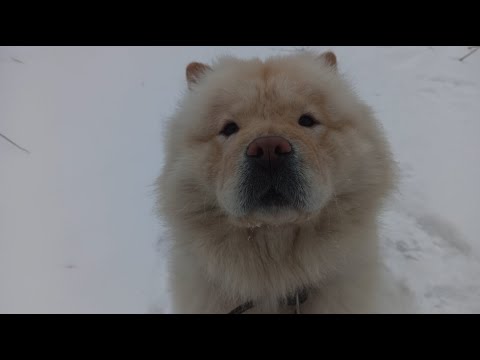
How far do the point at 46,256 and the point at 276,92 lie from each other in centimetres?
322

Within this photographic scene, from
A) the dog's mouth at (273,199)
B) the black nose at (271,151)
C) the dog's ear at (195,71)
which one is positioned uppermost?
the dog's ear at (195,71)

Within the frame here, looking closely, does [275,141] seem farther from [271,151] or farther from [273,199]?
[273,199]

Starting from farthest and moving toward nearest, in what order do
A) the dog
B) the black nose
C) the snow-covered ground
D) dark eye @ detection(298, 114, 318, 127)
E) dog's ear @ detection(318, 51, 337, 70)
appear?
the snow-covered ground → dog's ear @ detection(318, 51, 337, 70) → dark eye @ detection(298, 114, 318, 127) → the dog → the black nose

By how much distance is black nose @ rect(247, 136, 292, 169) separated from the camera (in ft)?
7.12

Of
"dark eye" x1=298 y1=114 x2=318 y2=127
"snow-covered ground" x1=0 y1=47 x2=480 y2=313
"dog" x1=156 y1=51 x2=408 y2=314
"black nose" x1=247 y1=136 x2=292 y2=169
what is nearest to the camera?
"black nose" x1=247 y1=136 x2=292 y2=169

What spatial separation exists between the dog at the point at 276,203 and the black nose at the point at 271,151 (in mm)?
36

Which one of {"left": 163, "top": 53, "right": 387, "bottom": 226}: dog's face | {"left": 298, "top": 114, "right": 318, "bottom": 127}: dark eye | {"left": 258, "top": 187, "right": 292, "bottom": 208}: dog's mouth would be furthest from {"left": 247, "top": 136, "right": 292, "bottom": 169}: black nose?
{"left": 298, "top": 114, "right": 318, "bottom": 127}: dark eye

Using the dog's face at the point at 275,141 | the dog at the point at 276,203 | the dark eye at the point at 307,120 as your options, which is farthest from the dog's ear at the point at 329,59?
the dark eye at the point at 307,120

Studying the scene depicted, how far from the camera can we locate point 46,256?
4.23 m

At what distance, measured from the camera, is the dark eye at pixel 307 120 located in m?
2.57

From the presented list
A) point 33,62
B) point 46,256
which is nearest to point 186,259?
point 46,256

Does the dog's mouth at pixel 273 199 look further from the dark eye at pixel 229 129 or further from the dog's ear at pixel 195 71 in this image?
the dog's ear at pixel 195 71

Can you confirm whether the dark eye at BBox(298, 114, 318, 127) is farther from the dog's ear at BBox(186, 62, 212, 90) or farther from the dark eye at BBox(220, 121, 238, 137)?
the dog's ear at BBox(186, 62, 212, 90)

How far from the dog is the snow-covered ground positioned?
677mm
